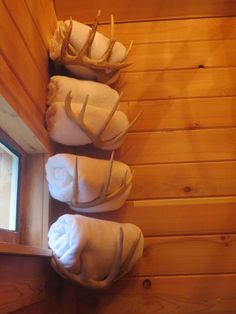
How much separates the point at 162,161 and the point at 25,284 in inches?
31.1

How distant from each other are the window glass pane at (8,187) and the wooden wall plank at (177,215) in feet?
0.76

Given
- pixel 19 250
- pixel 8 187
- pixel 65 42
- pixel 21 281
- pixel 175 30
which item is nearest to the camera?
pixel 19 250

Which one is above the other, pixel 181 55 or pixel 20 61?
pixel 181 55

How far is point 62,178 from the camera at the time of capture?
1.27m

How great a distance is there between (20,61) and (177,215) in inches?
33.9

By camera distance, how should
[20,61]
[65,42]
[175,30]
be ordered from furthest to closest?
[175,30]
[65,42]
[20,61]

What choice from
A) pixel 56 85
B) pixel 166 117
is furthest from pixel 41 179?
pixel 166 117

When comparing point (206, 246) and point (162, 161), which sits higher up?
point (162, 161)

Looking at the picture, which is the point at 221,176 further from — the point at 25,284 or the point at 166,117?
the point at 25,284

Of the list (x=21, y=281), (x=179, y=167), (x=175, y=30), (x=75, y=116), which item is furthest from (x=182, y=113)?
(x=21, y=281)

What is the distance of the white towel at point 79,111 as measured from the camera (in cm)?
136

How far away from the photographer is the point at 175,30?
6.01ft

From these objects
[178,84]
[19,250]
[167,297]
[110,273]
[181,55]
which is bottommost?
[167,297]

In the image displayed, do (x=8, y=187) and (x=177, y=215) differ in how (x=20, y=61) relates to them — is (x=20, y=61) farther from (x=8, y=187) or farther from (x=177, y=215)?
(x=177, y=215)
